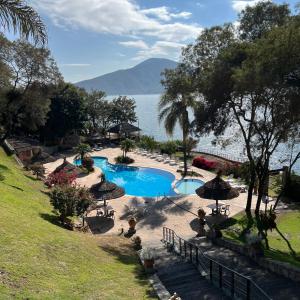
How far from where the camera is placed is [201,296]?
10102 millimetres

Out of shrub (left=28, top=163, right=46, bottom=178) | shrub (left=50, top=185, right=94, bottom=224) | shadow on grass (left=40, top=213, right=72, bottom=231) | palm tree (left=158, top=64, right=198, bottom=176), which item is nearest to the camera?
shadow on grass (left=40, top=213, right=72, bottom=231)

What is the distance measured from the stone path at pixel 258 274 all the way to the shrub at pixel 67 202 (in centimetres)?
645

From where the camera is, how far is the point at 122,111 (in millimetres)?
60688

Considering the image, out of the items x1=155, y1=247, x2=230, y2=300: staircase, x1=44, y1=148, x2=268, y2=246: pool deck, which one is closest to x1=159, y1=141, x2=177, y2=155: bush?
x1=44, y1=148, x2=268, y2=246: pool deck

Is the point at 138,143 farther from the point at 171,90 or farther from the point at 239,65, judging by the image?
the point at 239,65

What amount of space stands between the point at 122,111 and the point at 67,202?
4333cm

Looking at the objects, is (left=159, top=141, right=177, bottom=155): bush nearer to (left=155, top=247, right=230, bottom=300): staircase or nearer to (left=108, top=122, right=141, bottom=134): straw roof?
(left=108, top=122, right=141, bottom=134): straw roof

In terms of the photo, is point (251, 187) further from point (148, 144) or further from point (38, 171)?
point (148, 144)

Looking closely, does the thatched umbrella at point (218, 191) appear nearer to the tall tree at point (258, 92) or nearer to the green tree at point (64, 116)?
the tall tree at point (258, 92)

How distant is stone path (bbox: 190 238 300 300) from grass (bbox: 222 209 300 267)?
1.93m

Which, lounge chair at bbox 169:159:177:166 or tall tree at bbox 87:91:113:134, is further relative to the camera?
tall tree at bbox 87:91:113:134

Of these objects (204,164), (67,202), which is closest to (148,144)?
(204,164)

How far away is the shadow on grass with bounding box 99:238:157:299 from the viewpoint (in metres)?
11.6

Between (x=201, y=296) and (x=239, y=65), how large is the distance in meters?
13.7
